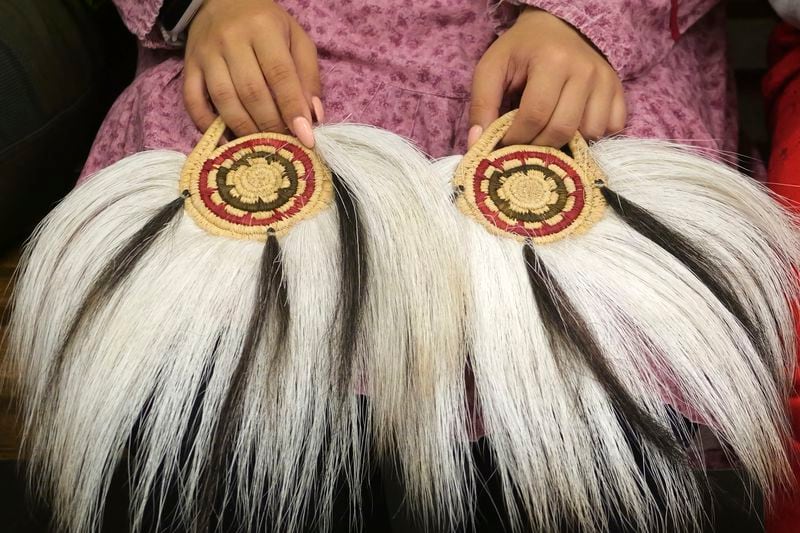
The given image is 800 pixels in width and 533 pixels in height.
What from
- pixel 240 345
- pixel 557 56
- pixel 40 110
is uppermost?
pixel 557 56

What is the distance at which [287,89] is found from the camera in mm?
601

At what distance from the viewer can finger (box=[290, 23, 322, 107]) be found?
25.1 inches

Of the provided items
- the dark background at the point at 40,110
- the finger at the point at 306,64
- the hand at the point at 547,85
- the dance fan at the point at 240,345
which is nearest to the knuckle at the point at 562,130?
the hand at the point at 547,85

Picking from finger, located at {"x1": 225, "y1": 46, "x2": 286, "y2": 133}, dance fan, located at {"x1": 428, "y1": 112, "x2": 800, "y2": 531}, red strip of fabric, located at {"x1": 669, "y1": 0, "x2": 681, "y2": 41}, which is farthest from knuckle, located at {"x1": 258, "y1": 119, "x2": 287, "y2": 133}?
red strip of fabric, located at {"x1": 669, "y1": 0, "x2": 681, "y2": 41}

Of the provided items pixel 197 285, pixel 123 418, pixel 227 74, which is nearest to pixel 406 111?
pixel 227 74

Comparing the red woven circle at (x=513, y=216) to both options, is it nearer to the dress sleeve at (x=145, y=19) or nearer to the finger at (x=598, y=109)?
the finger at (x=598, y=109)

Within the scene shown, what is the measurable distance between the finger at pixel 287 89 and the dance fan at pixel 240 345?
0.05 meters

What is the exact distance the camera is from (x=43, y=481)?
534 mm

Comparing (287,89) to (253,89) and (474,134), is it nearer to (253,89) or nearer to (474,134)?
(253,89)

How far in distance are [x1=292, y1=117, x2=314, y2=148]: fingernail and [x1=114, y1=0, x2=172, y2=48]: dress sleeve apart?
23 cm

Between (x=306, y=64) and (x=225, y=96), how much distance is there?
9cm

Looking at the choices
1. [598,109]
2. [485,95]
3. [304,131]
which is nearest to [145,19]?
[304,131]

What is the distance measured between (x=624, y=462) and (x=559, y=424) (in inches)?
2.2

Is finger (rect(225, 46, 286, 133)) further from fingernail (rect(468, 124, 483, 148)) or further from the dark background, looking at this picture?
the dark background
